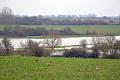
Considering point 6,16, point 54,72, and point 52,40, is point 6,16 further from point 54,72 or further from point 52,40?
point 54,72

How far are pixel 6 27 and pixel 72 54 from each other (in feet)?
74.3

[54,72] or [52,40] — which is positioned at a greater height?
[54,72]

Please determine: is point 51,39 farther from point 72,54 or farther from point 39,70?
point 39,70

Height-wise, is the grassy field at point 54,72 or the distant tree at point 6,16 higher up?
the grassy field at point 54,72

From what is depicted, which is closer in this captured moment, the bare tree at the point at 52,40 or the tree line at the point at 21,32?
the tree line at the point at 21,32

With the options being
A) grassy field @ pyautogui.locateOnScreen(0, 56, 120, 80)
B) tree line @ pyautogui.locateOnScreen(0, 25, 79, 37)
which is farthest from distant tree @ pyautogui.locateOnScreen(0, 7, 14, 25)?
grassy field @ pyautogui.locateOnScreen(0, 56, 120, 80)

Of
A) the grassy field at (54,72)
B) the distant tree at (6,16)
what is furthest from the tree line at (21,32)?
the grassy field at (54,72)

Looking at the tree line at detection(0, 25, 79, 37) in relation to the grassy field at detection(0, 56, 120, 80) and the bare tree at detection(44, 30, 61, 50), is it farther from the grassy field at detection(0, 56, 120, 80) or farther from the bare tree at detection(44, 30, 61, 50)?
the grassy field at detection(0, 56, 120, 80)

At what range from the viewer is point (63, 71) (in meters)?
7.36

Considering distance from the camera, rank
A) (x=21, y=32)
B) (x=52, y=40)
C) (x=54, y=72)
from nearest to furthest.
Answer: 1. (x=54, y=72)
2. (x=52, y=40)
3. (x=21, y=32)

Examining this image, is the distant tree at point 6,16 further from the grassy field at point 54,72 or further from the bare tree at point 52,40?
the grassy field at point 54,72

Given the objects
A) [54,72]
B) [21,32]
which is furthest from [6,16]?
[54,72]

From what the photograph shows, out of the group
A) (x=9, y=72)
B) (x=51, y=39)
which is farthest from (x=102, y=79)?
(x=51, y=39)

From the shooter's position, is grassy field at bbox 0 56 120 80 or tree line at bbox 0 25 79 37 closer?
grassy field at bbox 0 56 120 80
